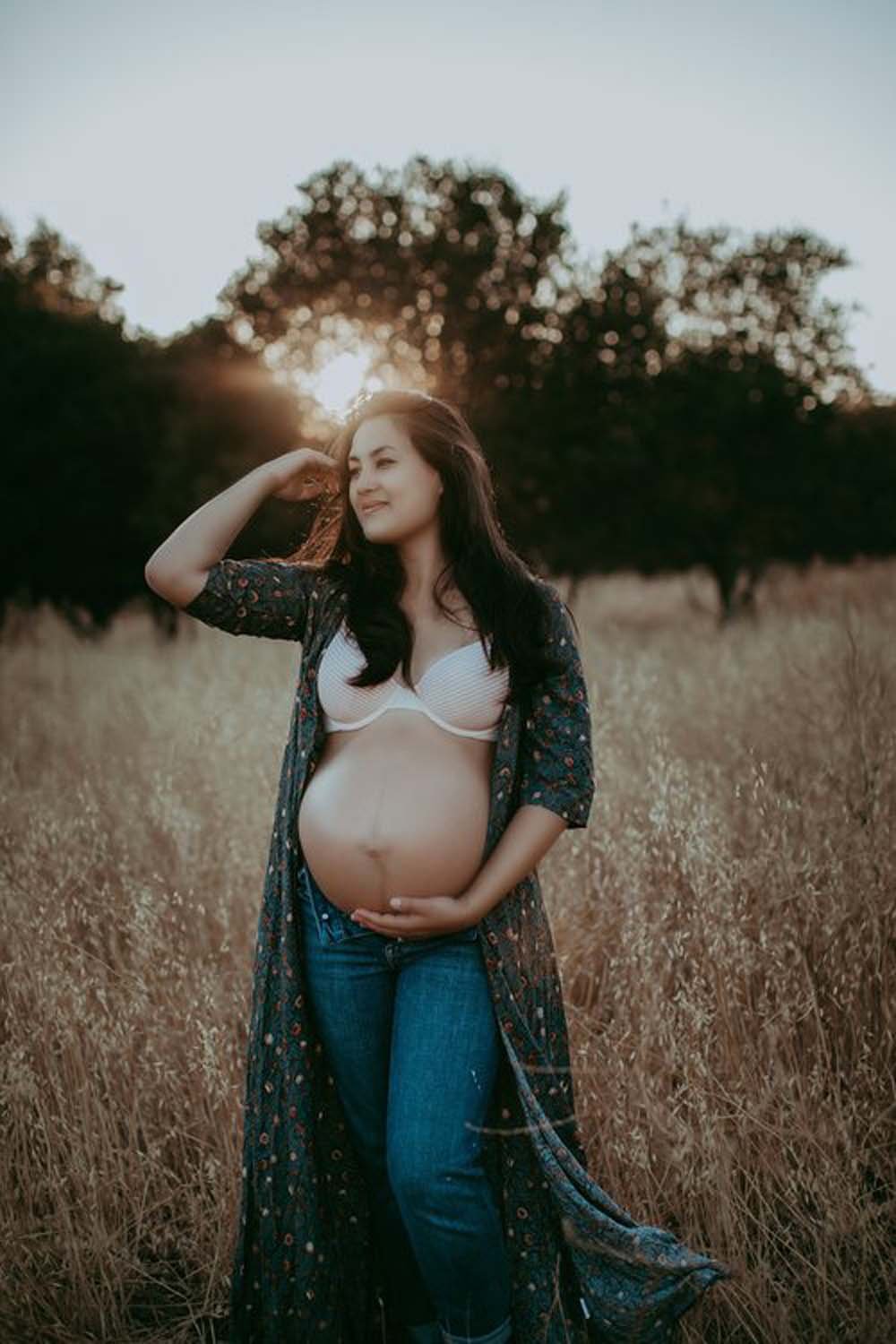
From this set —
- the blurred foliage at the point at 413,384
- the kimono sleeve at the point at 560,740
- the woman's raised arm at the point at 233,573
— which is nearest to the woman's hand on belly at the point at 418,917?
the kimono sleeve at the point at 560,740

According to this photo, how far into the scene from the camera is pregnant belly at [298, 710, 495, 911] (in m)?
1.87

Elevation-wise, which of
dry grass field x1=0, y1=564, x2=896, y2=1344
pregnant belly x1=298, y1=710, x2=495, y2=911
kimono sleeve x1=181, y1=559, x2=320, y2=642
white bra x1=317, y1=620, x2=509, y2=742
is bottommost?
dry grass field x1=0, y1=564, x2=896, y2=1344

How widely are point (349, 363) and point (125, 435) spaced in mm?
3521

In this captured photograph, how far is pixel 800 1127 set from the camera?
87.9 inches

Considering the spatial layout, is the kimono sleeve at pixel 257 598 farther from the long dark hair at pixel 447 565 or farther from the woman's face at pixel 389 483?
the woman's face at pixel 389 483

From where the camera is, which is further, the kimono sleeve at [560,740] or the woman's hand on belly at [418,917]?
the kimono sleeve at [560,740]

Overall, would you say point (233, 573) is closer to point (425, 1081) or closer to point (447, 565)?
point (447, 565)

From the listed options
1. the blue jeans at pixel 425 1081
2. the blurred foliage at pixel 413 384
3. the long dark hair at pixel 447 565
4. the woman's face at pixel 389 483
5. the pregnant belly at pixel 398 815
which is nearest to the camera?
the blue jeans at pixel 425 1081

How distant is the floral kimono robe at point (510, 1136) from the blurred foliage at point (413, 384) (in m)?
11.3

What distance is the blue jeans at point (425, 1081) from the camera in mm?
1751

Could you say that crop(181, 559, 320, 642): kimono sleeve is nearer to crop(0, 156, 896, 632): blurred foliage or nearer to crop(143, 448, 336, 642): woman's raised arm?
crop(143, 448, 336, 642): woman's raised arm

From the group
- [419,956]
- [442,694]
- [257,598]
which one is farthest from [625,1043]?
[257,598]

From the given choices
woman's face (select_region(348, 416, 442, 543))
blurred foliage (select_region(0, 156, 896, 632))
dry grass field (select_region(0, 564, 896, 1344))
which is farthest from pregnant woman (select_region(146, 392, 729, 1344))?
blurred foliage (select_region(0, 156, 896, 632))

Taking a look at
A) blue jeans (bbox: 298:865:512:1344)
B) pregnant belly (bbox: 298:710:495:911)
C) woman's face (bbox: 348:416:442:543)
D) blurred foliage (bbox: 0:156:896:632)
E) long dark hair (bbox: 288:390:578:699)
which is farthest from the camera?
blurred foliage (bbox: 0:156:896:632)
